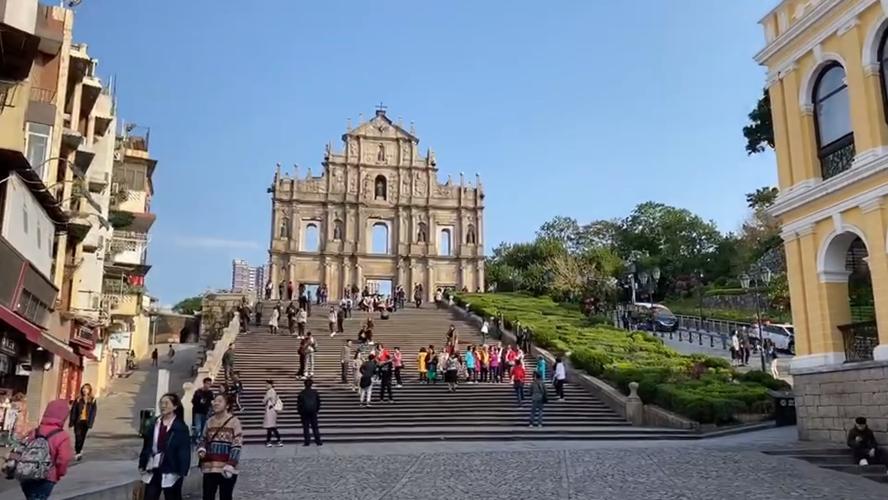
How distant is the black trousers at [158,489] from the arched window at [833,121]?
13.5 meters

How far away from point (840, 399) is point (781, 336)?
23174 mm

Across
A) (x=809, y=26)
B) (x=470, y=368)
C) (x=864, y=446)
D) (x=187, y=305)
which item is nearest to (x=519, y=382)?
(x=470, y=368)

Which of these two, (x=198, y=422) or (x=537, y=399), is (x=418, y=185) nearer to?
(x=537, y=399)

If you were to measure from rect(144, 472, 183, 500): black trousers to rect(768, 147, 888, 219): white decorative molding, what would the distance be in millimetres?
12611

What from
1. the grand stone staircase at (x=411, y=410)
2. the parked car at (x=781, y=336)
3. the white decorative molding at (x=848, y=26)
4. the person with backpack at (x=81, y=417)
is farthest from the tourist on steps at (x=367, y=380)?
the parked car at (x=781, y=336)

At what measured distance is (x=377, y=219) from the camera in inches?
2406

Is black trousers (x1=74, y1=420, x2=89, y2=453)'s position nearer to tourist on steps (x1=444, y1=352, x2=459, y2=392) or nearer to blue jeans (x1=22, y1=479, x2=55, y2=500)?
blue jeans (x1=22, y1=479, x2=55, y2=500)

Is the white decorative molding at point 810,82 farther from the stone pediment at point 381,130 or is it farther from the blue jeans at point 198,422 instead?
the stone pediment at point 381,130

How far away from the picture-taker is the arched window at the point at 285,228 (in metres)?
58.0

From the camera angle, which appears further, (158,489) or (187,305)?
(187,305)

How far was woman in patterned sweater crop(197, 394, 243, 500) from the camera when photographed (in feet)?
23.4

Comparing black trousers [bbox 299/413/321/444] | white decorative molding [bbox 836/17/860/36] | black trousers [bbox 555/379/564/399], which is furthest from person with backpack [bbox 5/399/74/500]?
black trousers [bbox 555/379/564/399]

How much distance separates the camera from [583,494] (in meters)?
9.84

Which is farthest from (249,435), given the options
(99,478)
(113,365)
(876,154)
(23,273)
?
(113,365)
